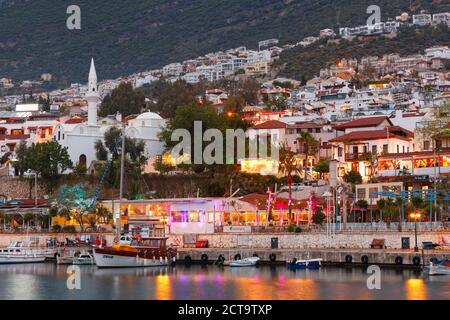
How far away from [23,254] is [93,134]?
110 ft

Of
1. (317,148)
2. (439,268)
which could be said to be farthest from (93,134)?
(439,268)

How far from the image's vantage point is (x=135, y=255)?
234 ft

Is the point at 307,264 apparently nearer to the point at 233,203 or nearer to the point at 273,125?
the point at 233,203

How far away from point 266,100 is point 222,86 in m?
42.3

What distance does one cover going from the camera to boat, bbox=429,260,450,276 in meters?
60.8

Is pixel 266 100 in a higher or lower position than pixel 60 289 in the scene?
higher

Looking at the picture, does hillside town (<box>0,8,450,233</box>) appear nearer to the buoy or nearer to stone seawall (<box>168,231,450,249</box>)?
stone seawall (<box>168,231,450,249</box>)

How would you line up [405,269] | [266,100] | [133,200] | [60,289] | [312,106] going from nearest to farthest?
[60,289], [405,269], [133,200], [312,106], [266,100]

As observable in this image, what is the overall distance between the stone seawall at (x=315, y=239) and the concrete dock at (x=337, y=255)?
4.96ft

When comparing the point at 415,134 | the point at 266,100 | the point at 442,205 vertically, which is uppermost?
the point at 266,100

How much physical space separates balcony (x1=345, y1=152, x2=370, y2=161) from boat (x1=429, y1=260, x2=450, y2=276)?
3055 centimetres
